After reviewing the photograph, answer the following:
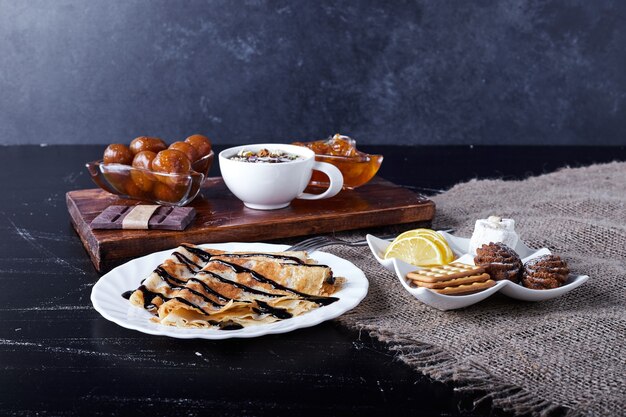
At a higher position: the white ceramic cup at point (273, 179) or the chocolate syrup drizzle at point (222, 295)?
the white ceramic cup at point (273, 179)

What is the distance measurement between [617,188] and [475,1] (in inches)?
→ 47.1

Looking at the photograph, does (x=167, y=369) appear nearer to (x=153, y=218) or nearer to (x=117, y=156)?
(x=153, y=218)

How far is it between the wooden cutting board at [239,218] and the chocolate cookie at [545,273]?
517 mm

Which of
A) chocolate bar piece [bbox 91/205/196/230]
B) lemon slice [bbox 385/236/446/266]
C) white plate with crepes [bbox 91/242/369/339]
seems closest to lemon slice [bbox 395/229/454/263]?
lemon slice [bbox 385/236/446/266]

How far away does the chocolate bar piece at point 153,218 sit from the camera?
1.61 meters

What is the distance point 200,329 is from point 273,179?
0.62m

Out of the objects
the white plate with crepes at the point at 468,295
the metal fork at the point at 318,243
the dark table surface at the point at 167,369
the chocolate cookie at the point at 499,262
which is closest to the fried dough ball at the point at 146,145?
the dark table surface at the point at 167,369

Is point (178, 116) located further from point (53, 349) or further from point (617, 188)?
point (53, 349)

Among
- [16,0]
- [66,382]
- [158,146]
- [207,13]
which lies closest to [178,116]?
[207,13]

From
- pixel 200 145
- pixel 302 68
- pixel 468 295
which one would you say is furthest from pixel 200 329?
pixel 302 68

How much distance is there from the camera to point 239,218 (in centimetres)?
173

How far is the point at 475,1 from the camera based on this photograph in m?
3.12

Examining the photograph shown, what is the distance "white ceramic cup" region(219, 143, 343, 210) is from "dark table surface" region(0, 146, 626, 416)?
0.39 meters

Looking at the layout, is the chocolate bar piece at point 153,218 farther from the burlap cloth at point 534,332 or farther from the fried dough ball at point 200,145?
the burlap cloth at point 534,332
